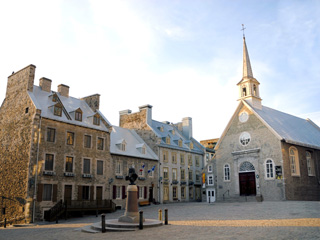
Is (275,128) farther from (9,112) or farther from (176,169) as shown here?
(9,112)

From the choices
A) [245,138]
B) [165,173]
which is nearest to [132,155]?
[165,173]

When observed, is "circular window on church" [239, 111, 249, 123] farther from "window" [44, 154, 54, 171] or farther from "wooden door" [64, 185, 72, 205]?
"window" [44, 154, 54, 171]

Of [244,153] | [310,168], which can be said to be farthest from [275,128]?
[310,168]

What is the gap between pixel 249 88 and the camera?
1554 inches

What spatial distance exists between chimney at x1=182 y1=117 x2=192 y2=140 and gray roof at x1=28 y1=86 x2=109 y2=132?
18419mm

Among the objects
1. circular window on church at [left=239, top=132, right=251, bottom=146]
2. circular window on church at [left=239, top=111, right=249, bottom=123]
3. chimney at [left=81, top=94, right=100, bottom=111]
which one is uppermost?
chimney at [left=81, top=94, right=100, bottom=111]

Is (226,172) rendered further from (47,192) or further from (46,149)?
(46,149)

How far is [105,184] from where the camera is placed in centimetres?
3191

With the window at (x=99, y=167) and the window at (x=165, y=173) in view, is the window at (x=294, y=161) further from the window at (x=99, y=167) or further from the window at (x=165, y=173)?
the window at (x=99, y=167)

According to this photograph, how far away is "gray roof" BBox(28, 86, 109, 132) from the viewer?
28531 mm

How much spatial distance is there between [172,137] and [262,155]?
554 inches

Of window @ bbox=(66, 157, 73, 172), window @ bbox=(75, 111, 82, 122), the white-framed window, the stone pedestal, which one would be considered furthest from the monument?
the white-framed window

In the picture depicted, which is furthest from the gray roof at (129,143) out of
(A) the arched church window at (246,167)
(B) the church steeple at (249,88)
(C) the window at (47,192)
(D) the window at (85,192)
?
(B) the church steeple at (249,88)

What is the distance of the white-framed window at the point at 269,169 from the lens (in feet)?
110
